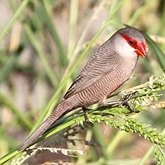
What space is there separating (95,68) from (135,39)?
0.64 feet

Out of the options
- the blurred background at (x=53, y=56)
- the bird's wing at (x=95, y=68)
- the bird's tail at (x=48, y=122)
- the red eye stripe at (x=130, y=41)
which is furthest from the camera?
the blurred background at (x=53, y=56)

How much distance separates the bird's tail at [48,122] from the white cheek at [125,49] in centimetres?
40

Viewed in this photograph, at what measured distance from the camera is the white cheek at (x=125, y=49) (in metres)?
2.70

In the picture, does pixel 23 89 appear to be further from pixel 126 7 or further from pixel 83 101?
pixel 83 101

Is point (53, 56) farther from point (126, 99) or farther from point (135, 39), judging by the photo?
point (126, 99)

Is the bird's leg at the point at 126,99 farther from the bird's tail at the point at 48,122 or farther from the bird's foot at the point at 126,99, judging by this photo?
the bird's tail at the point at 48,122

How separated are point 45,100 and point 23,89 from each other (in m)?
0.68

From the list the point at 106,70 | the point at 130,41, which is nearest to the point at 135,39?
the point at 130,41

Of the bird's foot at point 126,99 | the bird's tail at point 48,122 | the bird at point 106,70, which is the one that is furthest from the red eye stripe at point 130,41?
the bird's foot at point 126,99

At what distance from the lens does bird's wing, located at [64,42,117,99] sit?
2.48 m

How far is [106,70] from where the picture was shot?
2637 millimetres

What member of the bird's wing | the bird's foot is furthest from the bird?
the bird's foot

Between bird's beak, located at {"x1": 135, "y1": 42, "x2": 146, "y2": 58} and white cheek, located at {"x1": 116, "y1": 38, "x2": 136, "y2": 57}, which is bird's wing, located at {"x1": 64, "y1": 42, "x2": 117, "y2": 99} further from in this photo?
bird's beak, located at {"x1": 135, "y1": 42, "x2": 146, "y2": 58}

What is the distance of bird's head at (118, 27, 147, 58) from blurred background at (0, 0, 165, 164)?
5 centimetres
